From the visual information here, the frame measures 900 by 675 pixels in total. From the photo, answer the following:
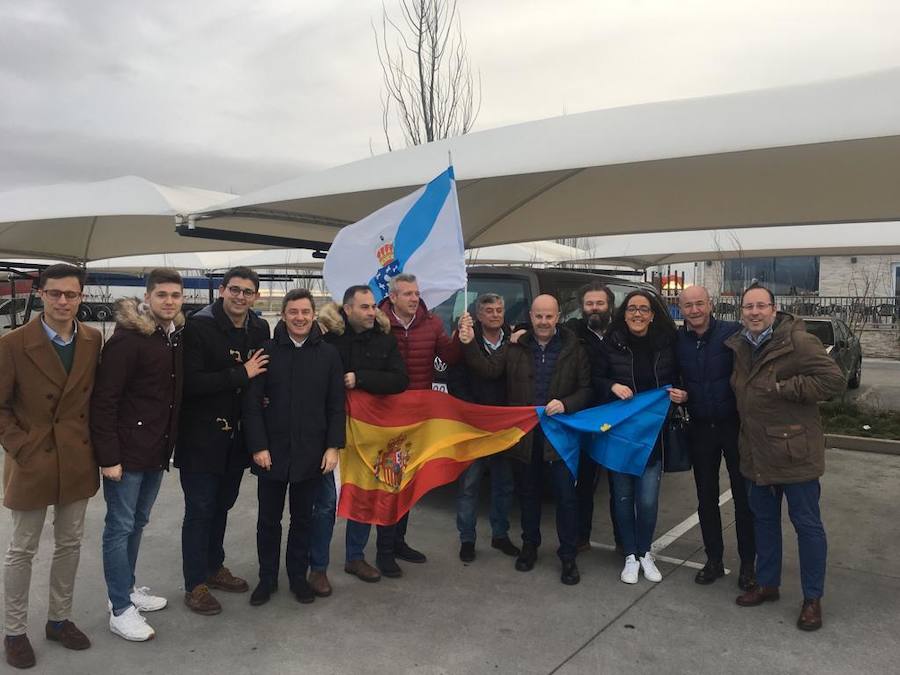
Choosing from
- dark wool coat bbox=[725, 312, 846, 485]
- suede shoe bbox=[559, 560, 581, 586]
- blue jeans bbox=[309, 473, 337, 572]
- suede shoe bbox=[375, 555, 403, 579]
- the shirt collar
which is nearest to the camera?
the shirt collar

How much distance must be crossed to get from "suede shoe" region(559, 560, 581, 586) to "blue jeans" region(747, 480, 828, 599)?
105 cm

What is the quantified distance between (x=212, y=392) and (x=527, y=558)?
2244 millimetres

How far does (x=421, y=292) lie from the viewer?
4500mm

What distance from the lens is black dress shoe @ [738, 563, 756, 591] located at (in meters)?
4.07

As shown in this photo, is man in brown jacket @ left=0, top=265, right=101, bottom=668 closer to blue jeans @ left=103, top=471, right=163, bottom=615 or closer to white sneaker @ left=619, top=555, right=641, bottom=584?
blue jeans @ left=103, top=471, right=163, bottom=615

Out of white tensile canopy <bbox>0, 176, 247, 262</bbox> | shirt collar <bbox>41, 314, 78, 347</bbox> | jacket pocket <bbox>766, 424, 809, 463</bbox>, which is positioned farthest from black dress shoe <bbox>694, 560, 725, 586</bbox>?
white tensile canopy <bbox>0, 176, 247, 262</bbox>

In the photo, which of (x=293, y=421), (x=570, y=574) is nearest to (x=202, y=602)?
(x=293, y=421)

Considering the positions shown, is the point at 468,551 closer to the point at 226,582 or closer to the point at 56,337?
the point at 226,582

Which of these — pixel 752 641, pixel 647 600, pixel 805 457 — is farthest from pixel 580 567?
pixel 805 457

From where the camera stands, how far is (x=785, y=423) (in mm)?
3668

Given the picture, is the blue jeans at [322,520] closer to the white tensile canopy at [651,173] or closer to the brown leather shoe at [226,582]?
the brown leather shoe at [226,582]

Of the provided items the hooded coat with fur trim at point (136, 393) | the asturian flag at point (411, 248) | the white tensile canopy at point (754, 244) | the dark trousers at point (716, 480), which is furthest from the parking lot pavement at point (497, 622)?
the white tensile canopy at point (754, 244)

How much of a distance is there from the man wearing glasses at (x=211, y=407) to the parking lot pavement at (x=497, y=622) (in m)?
0.37

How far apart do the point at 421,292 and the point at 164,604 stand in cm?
238
